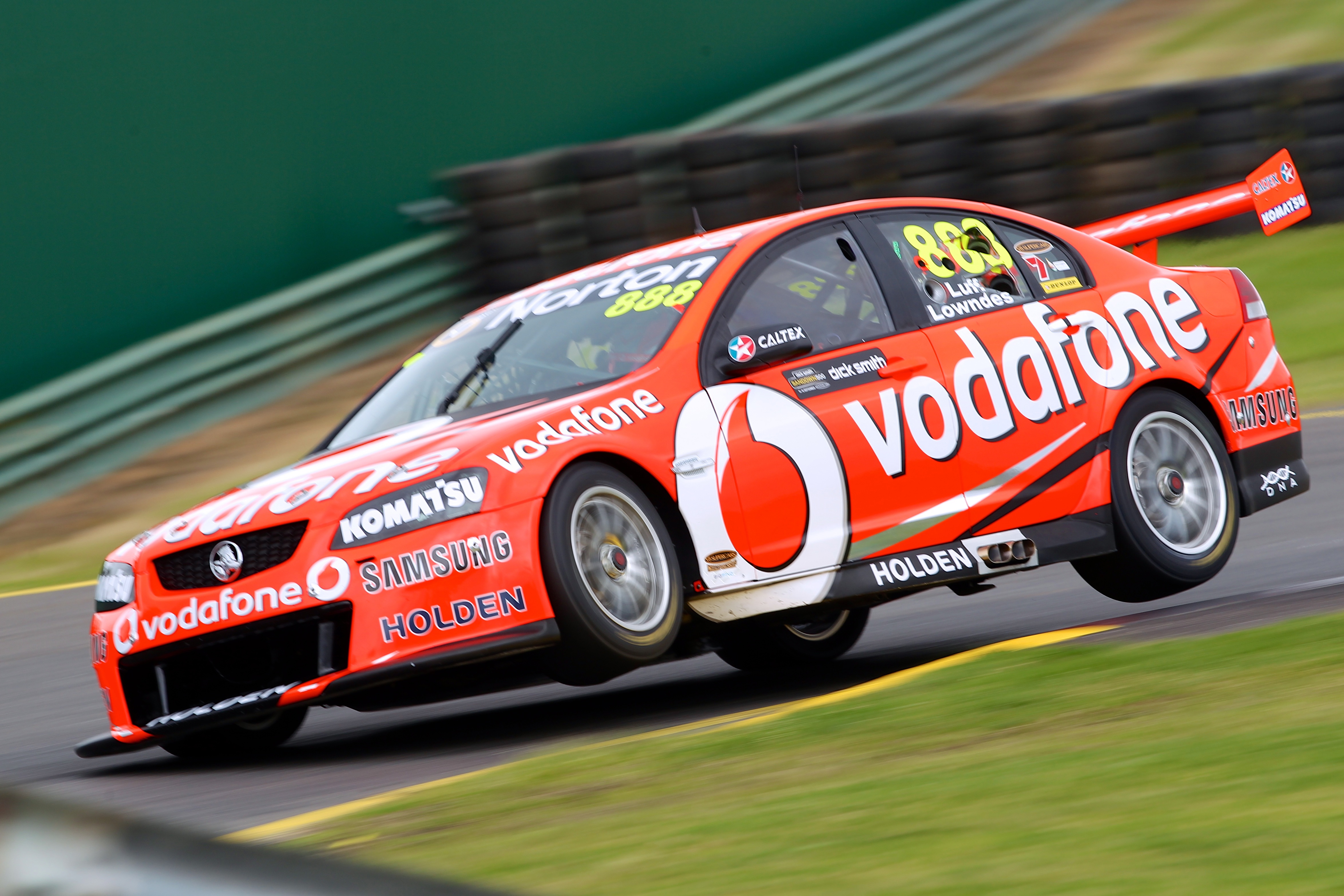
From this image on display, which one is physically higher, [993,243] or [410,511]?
[993,243]

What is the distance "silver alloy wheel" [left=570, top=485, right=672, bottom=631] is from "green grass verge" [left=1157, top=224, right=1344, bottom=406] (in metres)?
8.11

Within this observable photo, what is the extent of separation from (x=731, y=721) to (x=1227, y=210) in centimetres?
387

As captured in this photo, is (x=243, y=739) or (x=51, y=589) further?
(x=51, y=589)

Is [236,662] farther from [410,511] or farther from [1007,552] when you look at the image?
[1007,552]

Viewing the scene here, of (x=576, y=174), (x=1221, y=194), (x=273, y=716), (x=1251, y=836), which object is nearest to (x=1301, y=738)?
(x=1251, y=836)

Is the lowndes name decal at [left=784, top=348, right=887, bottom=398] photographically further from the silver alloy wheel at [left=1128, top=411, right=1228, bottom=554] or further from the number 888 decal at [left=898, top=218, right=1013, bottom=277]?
the silver alloy wheel at [left=1128, top=411, right=1228, bottom=554]

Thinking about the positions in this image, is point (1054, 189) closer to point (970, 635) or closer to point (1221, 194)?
point (1221, 194)

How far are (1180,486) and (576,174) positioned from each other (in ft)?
25.1

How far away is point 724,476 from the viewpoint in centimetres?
609

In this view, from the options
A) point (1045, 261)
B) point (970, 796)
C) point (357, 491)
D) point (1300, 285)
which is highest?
point (1045, 261)

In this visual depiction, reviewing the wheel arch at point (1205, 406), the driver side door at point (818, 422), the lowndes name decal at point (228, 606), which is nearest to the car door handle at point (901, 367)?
the driver side door at point (818, 422)

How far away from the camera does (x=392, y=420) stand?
6.70 metres

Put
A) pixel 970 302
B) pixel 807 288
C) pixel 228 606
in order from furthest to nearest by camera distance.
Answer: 1. pixel 970 302
2. pixel 807 288
3. pixel 228 606

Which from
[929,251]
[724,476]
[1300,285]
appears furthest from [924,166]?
[724,476]
